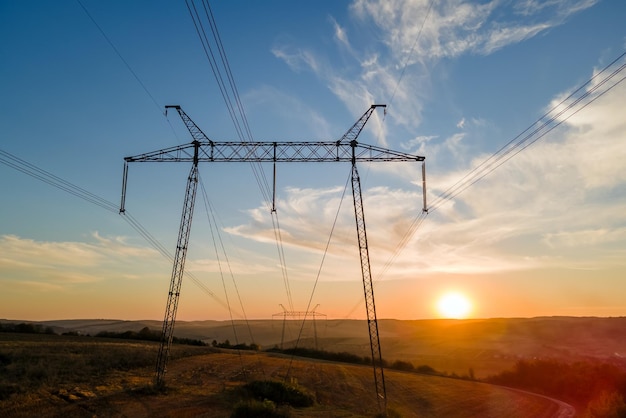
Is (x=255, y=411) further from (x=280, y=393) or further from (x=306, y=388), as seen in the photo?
(x=306, y=388)

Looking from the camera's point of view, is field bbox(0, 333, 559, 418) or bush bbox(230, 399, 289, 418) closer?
bush bbox(230, 399, 289, 418)

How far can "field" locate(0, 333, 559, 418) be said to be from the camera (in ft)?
99.2

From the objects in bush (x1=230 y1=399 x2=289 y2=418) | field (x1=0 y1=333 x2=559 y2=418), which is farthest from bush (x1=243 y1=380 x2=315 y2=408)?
bush (x1=230 y1=399 x2=289 y2=418)

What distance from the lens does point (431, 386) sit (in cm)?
6494

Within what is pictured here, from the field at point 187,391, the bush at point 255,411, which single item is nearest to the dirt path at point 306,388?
the field at point 187,391

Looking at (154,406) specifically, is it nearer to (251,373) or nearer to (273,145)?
(273,145)

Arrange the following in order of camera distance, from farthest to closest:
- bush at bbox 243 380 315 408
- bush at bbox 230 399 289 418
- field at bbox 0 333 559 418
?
bush at bbox 243 380 315 408, field at bbox 0 333 559 418, bush at bbox 230 399 289 418

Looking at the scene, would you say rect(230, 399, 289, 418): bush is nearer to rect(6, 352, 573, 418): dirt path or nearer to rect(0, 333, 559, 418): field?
rect(0, 333, 559, 418): field

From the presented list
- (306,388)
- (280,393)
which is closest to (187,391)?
(280,393)

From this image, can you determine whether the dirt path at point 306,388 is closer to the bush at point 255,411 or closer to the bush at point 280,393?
the bush at point 280,393

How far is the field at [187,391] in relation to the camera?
30234 millimetres

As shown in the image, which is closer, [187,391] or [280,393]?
[280,393]

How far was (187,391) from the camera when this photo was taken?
128ft

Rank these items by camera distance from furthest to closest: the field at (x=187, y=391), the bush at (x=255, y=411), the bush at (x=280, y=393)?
the bush at (x=280, y=393)
the field at (x=187, y=391)
the bush at (x=255, y=411)
